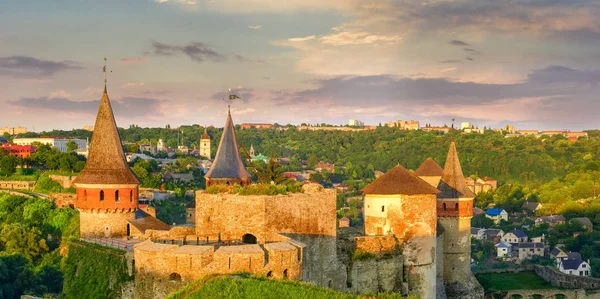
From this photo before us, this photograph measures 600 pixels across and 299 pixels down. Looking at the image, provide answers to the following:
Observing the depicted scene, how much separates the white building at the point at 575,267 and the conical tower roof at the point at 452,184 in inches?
1670

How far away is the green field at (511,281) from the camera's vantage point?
2100 inches

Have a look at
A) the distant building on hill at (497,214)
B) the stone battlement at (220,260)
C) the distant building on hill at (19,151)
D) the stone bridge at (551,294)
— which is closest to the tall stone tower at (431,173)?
the stone bridge at (551,294)

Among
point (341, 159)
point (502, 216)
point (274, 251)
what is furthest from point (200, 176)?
point (274, 251)

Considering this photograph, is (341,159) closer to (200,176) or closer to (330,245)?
(200,176)

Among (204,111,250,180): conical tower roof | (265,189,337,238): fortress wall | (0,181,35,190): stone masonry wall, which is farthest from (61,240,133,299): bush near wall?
(0,181,35,190): stone masonry wall

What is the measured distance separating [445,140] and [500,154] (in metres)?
17.1

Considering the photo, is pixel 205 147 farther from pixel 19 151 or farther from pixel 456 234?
pixel 456 234

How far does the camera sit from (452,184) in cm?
4188

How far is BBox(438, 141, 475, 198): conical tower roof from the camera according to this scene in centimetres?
4131

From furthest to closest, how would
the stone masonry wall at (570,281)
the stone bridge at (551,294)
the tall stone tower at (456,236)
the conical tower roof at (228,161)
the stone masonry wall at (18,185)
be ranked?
the stone masonry wall at (18,185) → the stone masonry wall at (570,281) → the stone bridge at (551,294) → the tall stone tower at (456,236) → the conical tower roof at (228,161)

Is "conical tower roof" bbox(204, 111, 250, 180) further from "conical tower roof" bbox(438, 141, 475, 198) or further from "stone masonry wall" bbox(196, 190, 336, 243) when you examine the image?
"stone masonry wall" bbox(196, 190, 336, 243)

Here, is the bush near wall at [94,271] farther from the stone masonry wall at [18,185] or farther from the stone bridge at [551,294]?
the stone masonry wall at [18,185]

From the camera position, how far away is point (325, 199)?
2569 cm

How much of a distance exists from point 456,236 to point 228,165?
1224cm
